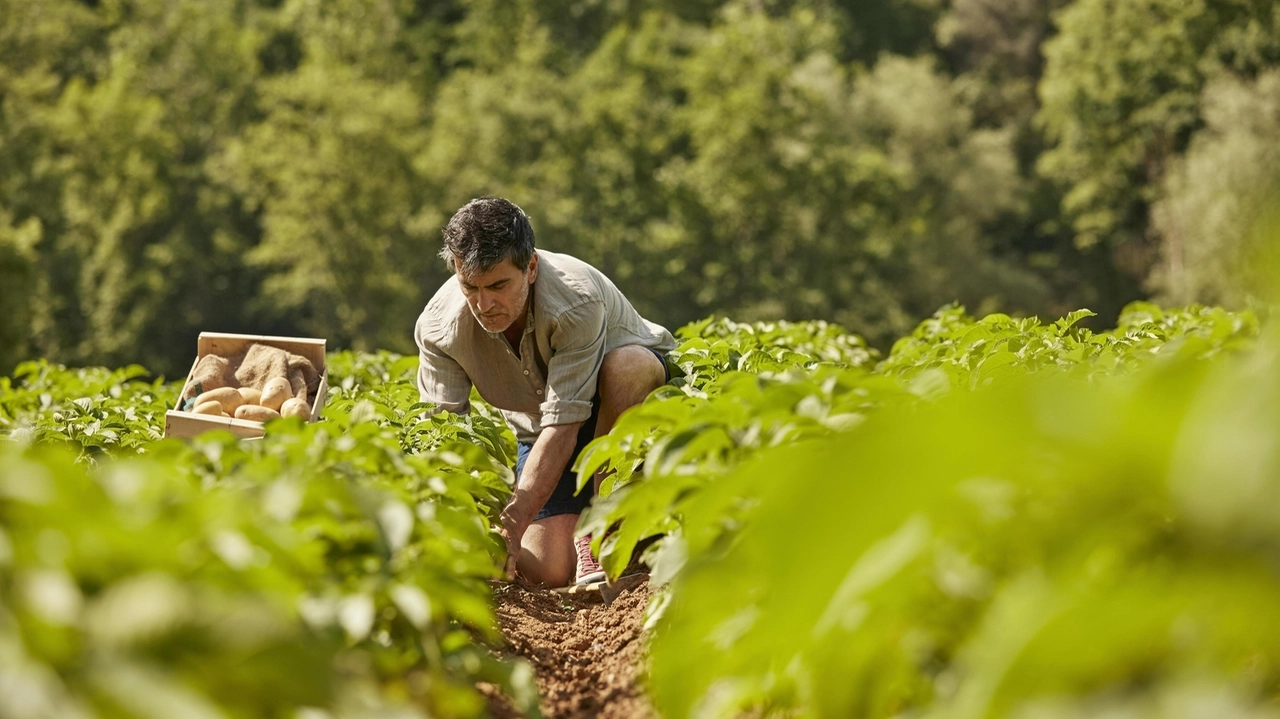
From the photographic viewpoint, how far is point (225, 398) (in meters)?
5.20

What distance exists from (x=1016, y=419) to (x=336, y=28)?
40939mm

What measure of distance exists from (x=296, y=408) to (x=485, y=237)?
42.4 inches

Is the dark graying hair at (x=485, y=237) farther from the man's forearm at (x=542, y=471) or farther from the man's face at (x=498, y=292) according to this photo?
the man's forearm at (x=542, y=471)

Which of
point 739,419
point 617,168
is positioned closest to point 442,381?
point 739,419

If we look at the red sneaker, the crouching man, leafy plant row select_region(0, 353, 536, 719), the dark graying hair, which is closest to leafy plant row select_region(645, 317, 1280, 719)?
leafy plant row select_region(0, 353, 536, 719)

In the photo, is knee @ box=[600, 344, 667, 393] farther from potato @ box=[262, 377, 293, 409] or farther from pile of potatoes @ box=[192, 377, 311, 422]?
potato @ box=[262, 377, 293, 409]

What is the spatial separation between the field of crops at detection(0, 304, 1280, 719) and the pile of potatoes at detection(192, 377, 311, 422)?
235 cm

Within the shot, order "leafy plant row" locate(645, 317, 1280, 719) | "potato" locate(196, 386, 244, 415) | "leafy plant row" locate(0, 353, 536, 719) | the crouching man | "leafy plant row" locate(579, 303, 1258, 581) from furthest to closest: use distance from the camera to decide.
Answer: "potato" locate(196, 386, 244, 415) → the crouching man → "leafy plant row" locate(579, 303, 1258, 581) → "leafy plant row" locate(0, 353, 536, 719) → "leafy plant row" locate(645, 317, 1280, 719)

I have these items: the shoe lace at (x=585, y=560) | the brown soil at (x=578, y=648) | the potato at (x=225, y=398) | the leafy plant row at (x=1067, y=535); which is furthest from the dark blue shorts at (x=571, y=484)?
the leafy plant row at (x=1067, y=535)

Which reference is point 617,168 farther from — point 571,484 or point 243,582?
point 243,582

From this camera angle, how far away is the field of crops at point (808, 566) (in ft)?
4.07

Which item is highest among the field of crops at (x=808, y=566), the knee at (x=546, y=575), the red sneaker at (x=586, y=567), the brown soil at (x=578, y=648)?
the field of crops at (x=808, y=566)

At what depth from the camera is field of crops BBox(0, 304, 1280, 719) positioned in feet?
4.07

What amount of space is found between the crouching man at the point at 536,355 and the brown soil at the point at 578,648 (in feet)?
0.54
